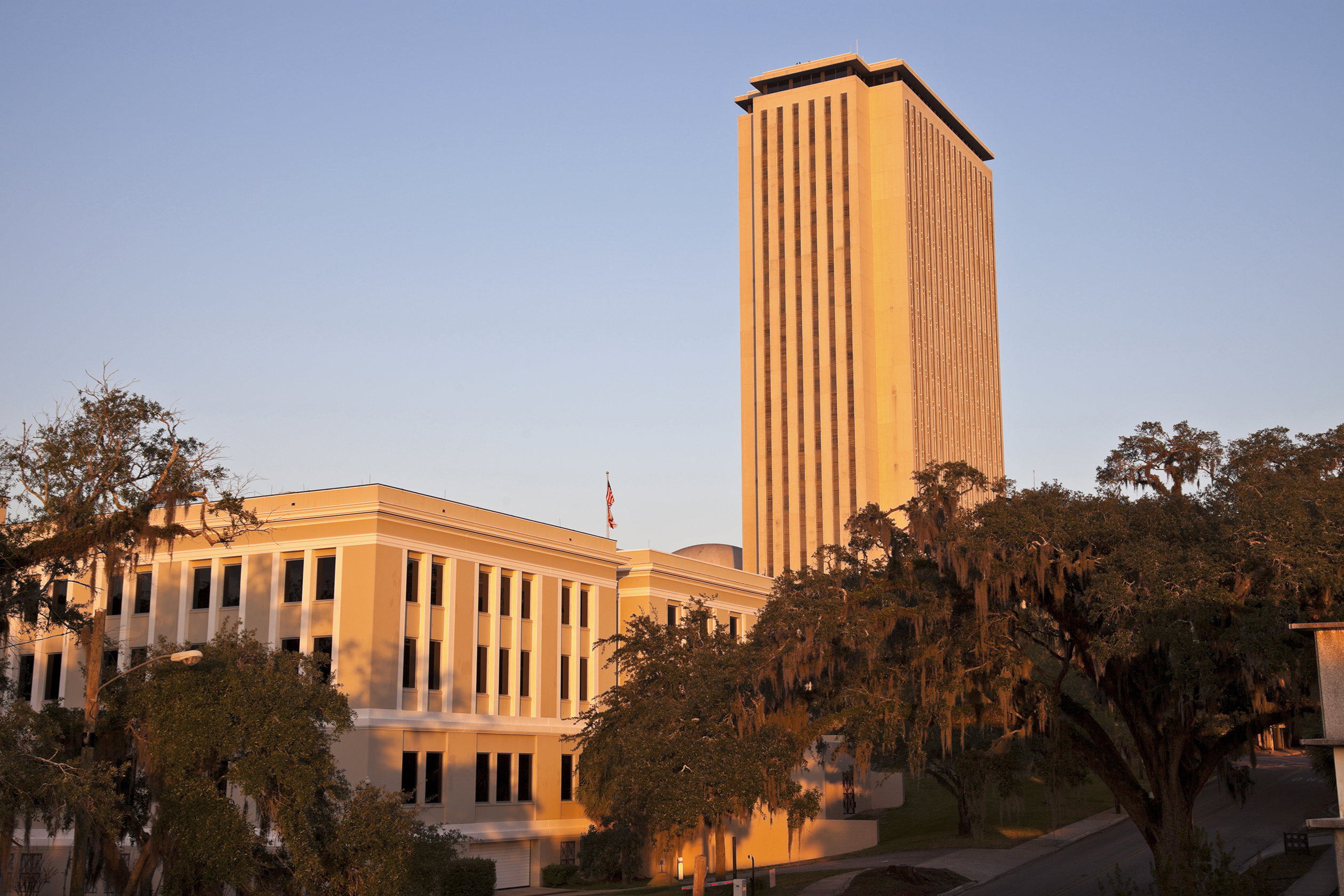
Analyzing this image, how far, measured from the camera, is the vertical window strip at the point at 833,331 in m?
134

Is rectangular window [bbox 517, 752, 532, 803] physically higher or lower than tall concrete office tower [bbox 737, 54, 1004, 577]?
lower

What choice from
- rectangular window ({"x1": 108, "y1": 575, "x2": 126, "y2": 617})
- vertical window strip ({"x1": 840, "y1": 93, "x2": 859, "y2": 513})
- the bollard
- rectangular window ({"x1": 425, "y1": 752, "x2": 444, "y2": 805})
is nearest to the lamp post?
the bollard

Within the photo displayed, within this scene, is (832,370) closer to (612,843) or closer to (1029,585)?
(612,843)

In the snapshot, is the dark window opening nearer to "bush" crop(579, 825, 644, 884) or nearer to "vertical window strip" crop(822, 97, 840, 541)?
"bush" crop(579, 825, 644, 884)

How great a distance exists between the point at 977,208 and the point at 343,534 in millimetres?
129583

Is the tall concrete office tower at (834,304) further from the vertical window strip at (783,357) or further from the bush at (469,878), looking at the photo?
the bush at (469,878)

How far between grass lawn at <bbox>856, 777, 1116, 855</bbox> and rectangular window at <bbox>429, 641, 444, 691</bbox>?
20876mm

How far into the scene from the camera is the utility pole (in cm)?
2380

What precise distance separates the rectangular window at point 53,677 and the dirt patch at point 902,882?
35133 millimetres

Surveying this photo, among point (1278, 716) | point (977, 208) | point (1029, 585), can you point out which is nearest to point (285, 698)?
point (1029, 585)

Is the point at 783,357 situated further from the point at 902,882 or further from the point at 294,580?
the point at 902,882

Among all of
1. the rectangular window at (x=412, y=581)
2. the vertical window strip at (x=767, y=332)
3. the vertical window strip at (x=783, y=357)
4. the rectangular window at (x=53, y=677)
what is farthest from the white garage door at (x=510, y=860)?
the vertical window strip at (x=767, y=332)

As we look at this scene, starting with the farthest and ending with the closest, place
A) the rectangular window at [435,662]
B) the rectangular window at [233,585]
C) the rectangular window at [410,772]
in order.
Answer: the rectangular window at [233,585], the rectangular window at [435,662], the rectangular window at [410,772]

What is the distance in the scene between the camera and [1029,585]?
30328 mm
